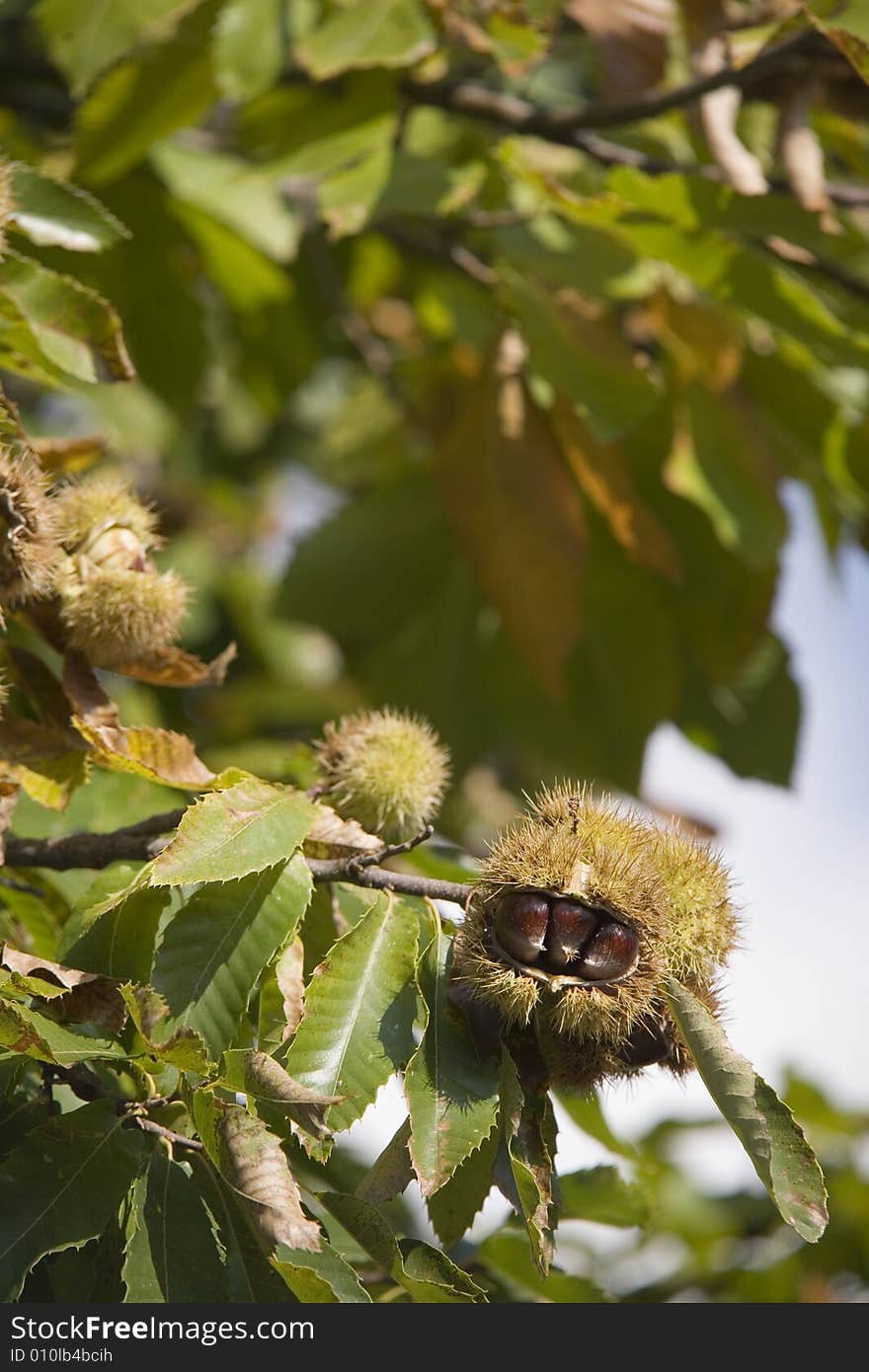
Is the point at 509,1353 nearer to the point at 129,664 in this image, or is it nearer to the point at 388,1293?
the point at 388,1293

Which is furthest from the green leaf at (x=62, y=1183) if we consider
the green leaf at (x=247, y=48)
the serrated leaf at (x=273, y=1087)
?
the green leaf at (x=247, y=48)

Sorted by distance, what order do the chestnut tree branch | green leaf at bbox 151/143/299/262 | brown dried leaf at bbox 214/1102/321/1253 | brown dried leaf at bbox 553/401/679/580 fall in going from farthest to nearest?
green leaf at bbox 151/143/299/262, brown dried leaf at bbox 553/401/679/580, the chestnut tree branch, brown dried leaf at bbox 214/1102/321/1253

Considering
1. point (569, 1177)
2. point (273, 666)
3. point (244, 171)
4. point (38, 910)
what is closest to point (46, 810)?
point (38, 910)

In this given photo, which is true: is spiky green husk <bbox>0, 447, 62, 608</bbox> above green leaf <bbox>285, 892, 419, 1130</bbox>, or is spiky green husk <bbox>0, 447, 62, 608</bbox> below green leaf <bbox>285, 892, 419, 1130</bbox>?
above

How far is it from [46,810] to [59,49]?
5.37 ft

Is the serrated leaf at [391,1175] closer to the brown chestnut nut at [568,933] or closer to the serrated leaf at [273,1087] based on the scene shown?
the serrated leaf at [273,1087]

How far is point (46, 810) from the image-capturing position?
2.48m

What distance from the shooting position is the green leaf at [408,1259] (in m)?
1.75

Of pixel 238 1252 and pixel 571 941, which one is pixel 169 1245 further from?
pixel 571 941

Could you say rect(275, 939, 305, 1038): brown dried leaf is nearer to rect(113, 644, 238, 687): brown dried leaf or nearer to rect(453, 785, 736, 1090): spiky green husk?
rect(453, 785, 736, 1090): spiky green husk

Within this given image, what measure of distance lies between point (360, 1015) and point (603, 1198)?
1.00 metres

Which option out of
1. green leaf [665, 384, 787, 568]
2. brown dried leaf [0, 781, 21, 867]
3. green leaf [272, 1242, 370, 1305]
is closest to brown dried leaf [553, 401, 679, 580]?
green leaf [665, 384, 787, 568]

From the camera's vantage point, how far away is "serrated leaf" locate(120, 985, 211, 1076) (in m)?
1.70

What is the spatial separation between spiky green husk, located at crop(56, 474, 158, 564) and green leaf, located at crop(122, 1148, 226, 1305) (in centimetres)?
91
